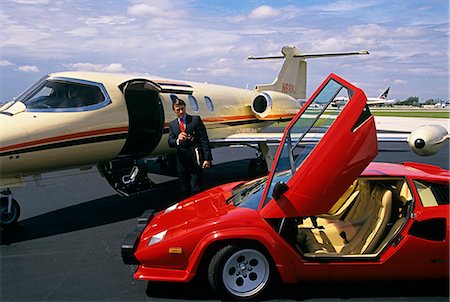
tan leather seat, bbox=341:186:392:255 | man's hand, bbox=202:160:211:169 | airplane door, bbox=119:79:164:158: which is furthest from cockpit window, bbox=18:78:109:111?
tan leather seat, bbox=341:186:392:255

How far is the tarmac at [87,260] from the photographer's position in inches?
146

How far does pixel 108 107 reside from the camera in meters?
6.92

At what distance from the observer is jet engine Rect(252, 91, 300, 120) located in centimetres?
1185

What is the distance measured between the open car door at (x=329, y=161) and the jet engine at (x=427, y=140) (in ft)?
8.37

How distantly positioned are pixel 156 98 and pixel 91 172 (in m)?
3.66

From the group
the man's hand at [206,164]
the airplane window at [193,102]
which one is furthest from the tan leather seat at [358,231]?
the airplane window at [193,102]

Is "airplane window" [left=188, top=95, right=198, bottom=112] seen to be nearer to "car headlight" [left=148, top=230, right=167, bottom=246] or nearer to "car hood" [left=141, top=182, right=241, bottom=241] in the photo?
"car hood" [left=141, top=182, right=241, bottom=241]

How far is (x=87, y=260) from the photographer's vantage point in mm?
4641

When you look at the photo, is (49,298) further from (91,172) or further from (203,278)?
(91,172)

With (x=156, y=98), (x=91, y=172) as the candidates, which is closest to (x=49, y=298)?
(x=156, y=98)

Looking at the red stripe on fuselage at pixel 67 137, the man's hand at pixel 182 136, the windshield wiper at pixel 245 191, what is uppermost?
the red stripe on fuselage at pixel 67 137

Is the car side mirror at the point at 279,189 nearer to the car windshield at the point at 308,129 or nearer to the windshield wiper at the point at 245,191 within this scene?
the car windshield at the point at 308,129

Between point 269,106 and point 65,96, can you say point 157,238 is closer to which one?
point 65,96

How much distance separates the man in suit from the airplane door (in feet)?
5.28
